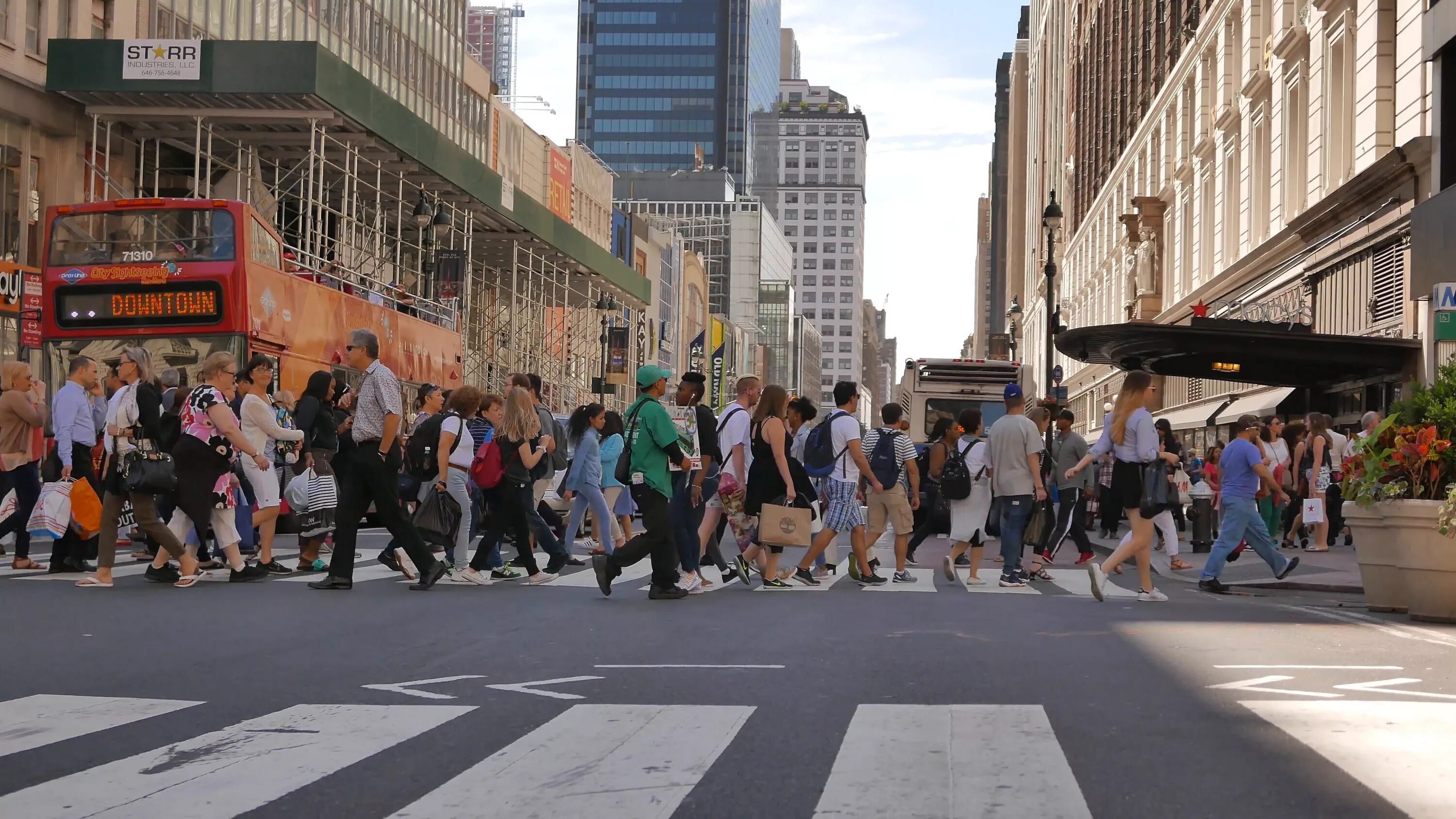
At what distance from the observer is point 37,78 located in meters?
32.4

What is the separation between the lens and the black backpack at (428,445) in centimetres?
1397

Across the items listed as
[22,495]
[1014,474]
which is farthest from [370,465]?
[1014,474]

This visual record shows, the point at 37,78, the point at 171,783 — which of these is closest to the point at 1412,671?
the point at 171,783

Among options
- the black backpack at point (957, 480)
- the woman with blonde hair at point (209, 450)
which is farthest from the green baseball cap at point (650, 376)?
the black backpack at point (957, 480)

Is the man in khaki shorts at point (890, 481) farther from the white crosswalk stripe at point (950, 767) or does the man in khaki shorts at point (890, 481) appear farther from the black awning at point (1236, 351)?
the black awning at point (1236, 351)

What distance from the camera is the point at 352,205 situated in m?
39.9

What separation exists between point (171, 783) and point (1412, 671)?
6.01 m

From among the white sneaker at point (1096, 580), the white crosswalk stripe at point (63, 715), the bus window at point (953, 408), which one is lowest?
the white crosswalk stripe at point (63, 715)

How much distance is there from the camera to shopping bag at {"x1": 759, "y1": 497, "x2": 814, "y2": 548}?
12948 millimetres

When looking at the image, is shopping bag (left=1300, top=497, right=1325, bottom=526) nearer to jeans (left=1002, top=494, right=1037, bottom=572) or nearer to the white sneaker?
jeans (left=1002, top=494, right=1037, bottom=572)

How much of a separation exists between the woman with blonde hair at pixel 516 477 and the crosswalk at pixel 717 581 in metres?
0.29

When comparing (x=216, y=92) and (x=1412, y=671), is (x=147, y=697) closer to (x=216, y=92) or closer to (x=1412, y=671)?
(x=1412, y=671)

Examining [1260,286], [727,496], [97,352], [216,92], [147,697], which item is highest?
[216,92]

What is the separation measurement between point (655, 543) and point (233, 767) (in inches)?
264
